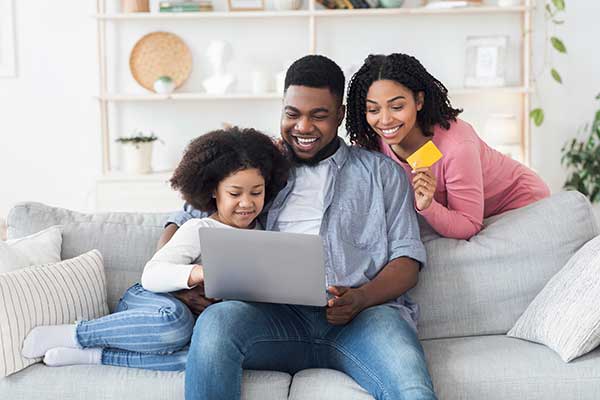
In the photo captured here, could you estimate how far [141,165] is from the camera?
188 inches

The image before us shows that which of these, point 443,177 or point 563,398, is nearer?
point 563,398

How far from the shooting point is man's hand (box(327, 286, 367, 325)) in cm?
212

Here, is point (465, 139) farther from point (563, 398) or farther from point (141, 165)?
point (141, 165)

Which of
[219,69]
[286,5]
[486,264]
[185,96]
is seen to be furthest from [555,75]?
[486,264]

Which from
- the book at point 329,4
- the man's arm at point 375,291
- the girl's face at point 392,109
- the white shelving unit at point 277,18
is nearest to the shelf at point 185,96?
the white shelving unit at point 277,18

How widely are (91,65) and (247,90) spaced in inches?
36.0

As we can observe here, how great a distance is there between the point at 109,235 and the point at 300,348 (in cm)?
71

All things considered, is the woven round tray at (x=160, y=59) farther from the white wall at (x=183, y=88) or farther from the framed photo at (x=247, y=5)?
the framed photo at (x=247, y=5)

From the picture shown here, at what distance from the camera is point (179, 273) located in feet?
7.16

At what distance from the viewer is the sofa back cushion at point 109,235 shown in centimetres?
250

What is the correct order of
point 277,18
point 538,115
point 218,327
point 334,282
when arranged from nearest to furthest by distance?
point 218,327, point 334,282, point 538,115, point 277,18

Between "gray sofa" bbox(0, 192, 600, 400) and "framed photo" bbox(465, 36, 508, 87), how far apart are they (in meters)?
2.44

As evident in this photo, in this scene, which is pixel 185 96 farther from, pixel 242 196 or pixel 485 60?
pixel 242 196

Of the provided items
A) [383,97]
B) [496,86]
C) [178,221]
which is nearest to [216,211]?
[178,221]
